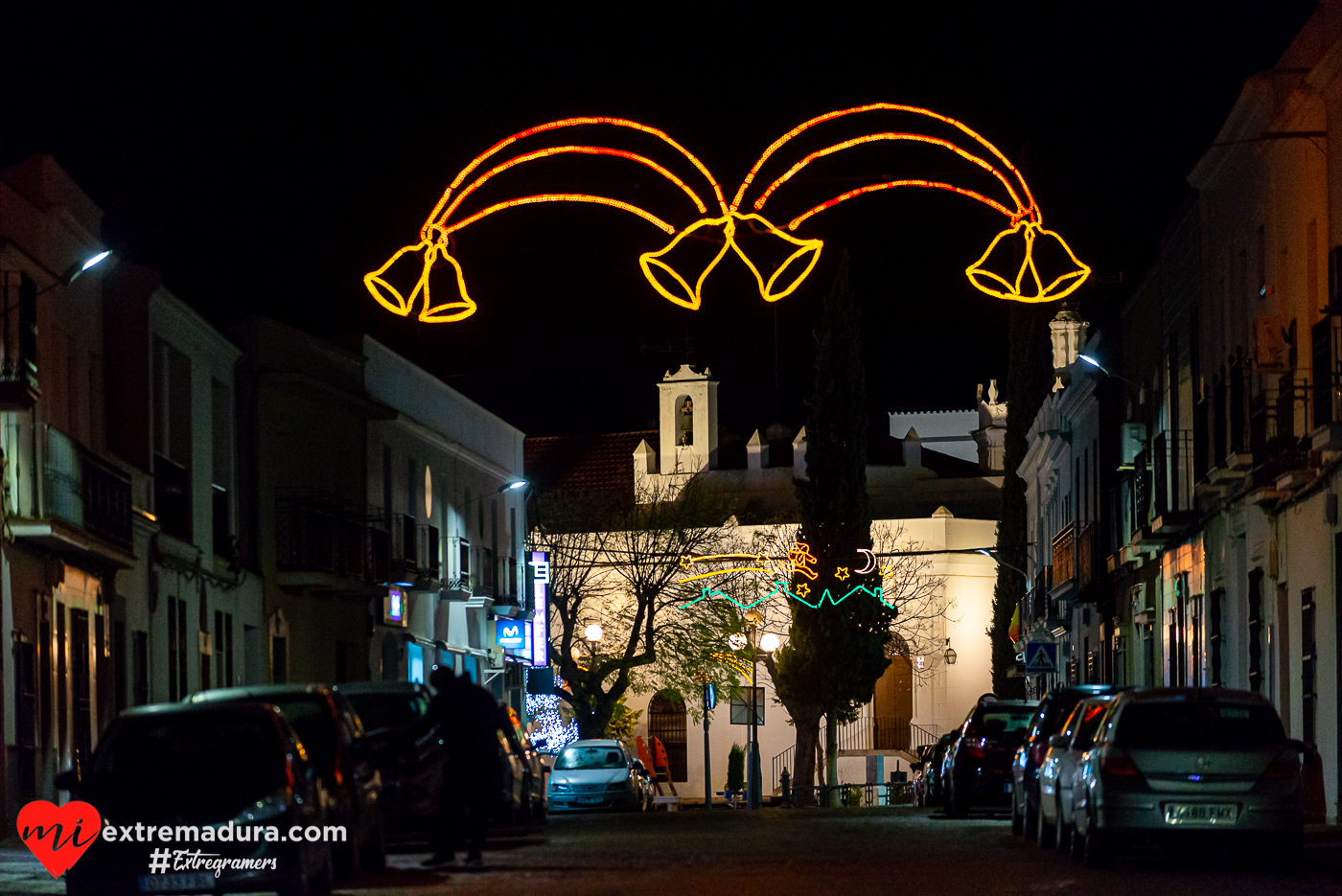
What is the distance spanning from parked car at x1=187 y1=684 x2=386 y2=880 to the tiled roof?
69.7 meters

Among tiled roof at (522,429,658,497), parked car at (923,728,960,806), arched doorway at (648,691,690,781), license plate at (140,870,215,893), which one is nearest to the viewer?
license plate at (140,870,215,893)

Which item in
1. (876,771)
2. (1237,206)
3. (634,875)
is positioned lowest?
(876,771)

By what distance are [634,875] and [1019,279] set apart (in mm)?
5518

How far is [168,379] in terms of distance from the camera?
1280 inches

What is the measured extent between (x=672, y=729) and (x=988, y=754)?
4878 cm

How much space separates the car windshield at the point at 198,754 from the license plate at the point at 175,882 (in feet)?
1.82

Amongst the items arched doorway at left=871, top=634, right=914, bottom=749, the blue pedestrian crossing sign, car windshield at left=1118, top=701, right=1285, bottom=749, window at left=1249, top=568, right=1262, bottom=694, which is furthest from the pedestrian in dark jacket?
arched doorway at left=871, top=634, right=914, bottom=749

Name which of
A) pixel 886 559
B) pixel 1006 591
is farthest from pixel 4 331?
pixel 886 559

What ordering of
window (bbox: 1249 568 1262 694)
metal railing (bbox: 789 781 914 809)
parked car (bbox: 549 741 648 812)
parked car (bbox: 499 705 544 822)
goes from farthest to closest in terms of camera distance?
metal railing (bbox: 789 781 914 809), parked car (bbox: 549 741 648 812), window (bbox: 1249 568 1262 694), parked car (bbox: 499 705 544 822)

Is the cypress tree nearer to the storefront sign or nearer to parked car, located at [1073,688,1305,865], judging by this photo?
the storefront sign

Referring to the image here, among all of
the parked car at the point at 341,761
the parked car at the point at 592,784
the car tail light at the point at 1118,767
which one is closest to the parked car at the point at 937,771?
the parked car at the point at 592,784

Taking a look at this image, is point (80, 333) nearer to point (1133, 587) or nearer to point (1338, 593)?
point (1338, 593)

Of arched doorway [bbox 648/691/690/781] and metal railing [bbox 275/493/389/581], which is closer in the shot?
metal railing [bbox 275/493/389/581]

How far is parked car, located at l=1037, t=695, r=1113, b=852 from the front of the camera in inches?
754
